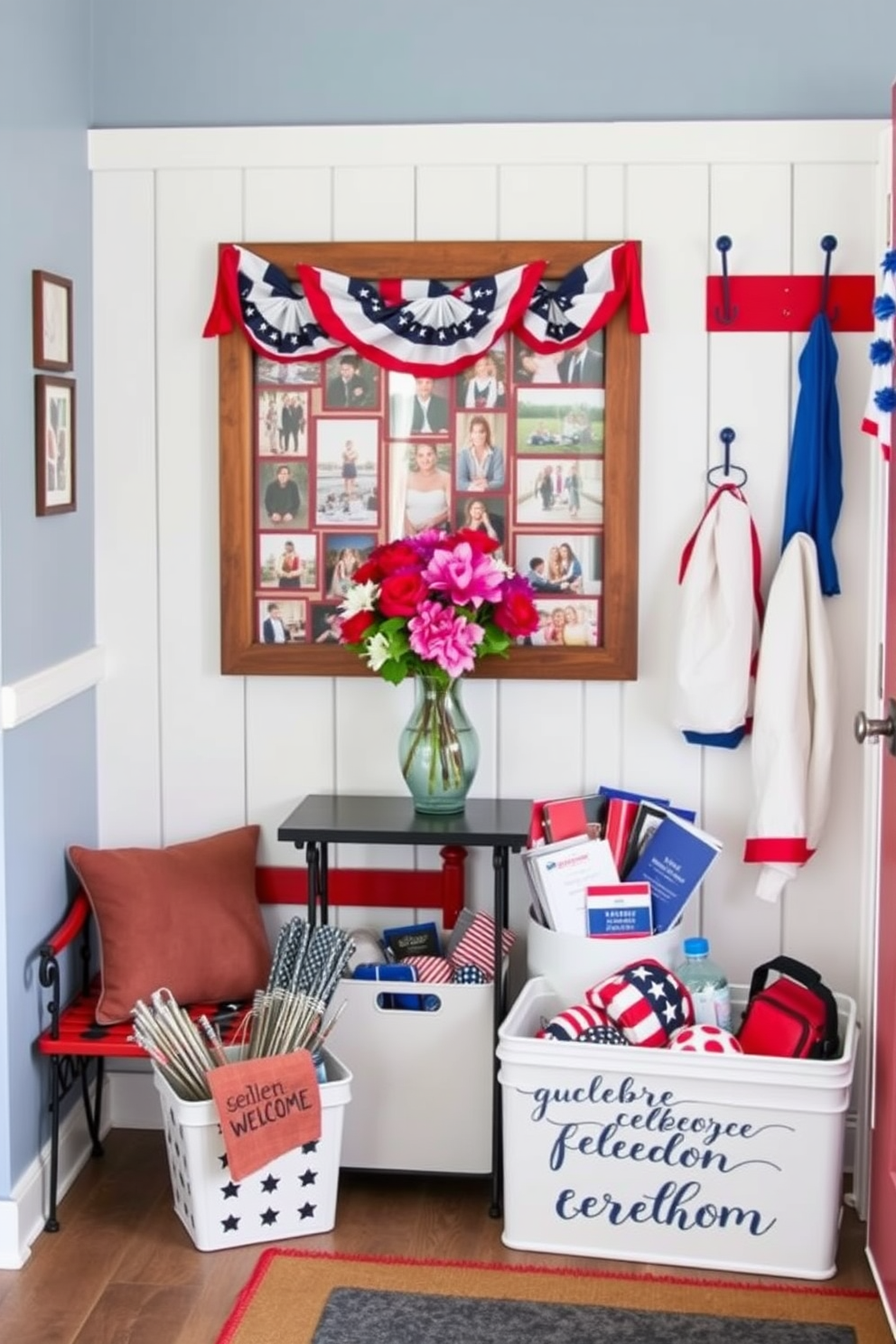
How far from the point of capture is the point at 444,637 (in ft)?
10.2

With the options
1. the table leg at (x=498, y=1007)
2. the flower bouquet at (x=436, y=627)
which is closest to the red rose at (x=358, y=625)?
the flower bouquet at (x=436, y=627)

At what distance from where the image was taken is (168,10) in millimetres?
3365

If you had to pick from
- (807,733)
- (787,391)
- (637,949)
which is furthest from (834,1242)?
(787,391)

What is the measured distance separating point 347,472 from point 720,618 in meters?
0.77

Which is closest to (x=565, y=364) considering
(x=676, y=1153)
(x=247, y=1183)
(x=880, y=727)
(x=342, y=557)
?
(x=342, y=557)

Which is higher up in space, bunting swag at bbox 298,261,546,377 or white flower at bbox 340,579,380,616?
bunting swag at bbox 298,261,546,377

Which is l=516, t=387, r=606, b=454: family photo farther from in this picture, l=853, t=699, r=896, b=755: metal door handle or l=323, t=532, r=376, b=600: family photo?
l=853, t=699, r=896, b=755: metal door handle

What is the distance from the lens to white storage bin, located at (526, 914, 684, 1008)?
3150 mm

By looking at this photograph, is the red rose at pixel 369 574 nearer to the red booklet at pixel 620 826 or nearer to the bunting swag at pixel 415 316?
the bunting swag at pixel 415 316

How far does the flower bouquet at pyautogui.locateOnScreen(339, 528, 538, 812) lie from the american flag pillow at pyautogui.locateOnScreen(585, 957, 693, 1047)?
45 centimetres

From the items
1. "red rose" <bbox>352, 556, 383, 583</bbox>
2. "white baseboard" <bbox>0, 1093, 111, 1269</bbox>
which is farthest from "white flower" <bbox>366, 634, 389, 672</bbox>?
"white baseboard" <bbox>0, 1093, 111, 1269</bbox>

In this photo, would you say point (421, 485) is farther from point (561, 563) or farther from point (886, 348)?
point (886, 348)

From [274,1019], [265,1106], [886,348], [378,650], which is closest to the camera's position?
[886,348]

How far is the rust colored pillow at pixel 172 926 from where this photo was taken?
3229 mm
